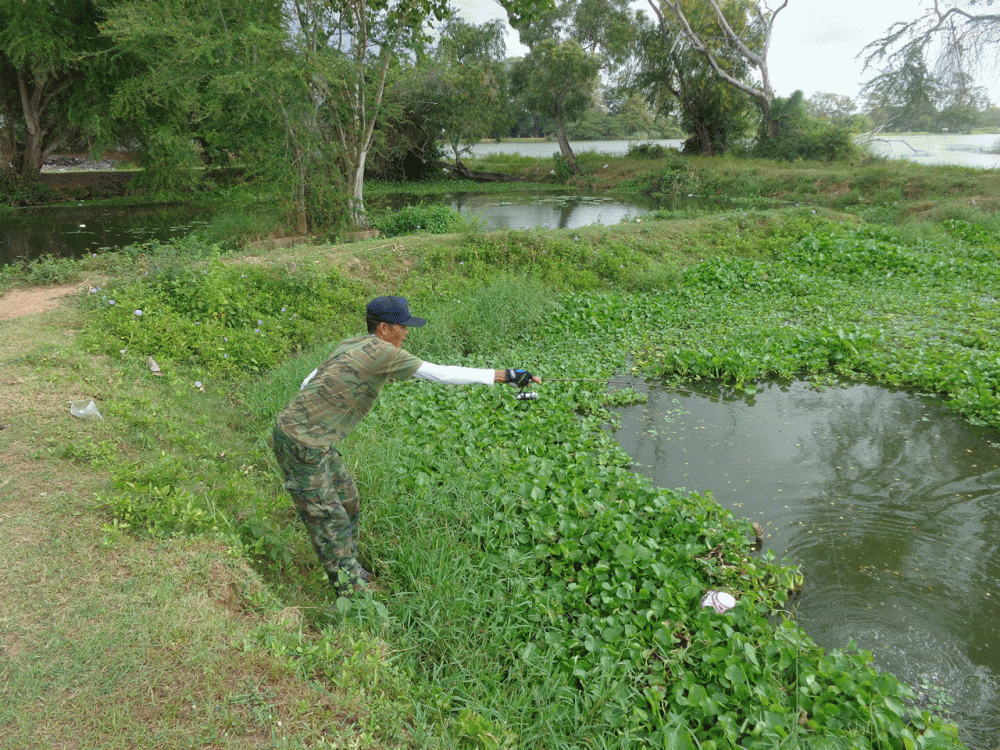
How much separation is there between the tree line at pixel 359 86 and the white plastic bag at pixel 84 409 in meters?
7.91

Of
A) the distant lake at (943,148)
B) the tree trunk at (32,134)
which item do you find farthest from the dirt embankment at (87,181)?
the distant lake at (943,148)

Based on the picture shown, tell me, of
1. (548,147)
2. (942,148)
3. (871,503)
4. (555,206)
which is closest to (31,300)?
(871,503)

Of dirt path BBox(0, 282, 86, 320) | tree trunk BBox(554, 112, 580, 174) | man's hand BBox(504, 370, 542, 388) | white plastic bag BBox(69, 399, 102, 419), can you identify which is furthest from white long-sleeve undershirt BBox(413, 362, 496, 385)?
tree trunk BBox(554, 112, 580, 174)

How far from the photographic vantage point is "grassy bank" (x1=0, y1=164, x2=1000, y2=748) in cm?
269

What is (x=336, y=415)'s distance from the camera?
3352mm

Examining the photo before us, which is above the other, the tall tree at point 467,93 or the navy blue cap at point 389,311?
the tall tree at point 467,93

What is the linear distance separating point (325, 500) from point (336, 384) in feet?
2.16

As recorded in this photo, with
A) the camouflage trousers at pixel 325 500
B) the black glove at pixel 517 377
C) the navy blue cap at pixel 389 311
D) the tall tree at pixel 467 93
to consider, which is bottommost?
the camouflage trousers at pixel 325 500

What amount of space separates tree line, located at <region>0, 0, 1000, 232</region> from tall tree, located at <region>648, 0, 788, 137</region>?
83mm

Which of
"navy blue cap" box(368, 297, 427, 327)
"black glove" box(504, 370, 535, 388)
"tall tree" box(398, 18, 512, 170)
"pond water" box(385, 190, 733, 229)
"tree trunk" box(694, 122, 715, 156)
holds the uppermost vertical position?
"tall tree" box(398, 18, 512, 170)

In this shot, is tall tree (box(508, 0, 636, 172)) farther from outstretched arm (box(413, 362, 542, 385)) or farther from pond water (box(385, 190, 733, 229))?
outstretched arm (box(413, 362, 542, 385))

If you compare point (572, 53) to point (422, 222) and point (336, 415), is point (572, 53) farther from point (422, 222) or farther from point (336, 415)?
point (336, 415)

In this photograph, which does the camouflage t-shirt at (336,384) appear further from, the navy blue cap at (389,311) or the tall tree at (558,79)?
the tall tree at (558,79)

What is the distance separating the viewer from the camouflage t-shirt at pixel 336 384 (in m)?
3.28
